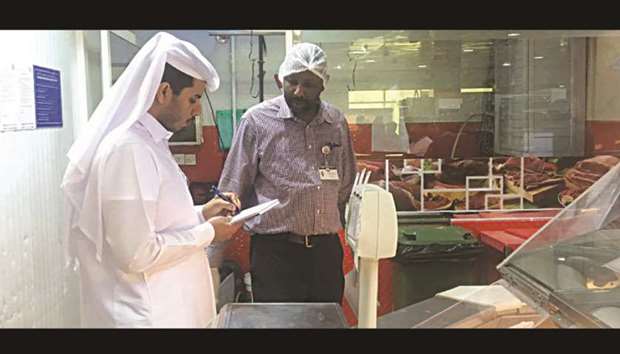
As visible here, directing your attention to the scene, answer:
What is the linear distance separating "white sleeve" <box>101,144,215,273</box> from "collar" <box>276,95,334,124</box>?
2.75ft

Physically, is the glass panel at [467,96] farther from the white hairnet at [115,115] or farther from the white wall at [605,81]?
the white hairnet at [115,115]

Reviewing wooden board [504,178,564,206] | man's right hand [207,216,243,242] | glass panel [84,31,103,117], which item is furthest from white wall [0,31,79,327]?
wooden board [504,178,564,206]

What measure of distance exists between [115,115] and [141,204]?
0.73ft

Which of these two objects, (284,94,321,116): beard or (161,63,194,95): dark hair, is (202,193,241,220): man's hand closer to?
(161,63,194,95): dark hair

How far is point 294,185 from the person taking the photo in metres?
2.04

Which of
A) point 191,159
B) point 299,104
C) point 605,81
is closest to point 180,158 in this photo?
point 191,159

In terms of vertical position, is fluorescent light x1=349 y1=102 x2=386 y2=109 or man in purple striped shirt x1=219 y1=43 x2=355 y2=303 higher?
fluorescent light x1=349 y1=102 x2=386 y2=109

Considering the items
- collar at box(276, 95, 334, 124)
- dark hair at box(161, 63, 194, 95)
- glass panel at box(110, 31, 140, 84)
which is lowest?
collar at box(276, 95, 334, 124)

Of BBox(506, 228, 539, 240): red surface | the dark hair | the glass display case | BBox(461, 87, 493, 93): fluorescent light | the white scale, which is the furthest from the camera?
BBox(461, 87, 493, 93): fluorescent light

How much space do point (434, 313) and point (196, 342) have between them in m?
0.86

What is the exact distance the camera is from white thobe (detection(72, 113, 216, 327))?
4.17 feet

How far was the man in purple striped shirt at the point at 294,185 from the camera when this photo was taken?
80.0 inches

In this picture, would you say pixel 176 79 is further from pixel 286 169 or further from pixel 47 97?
pixel 47 97

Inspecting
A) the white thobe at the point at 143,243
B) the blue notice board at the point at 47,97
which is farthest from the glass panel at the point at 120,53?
the white thobe at the point at 143,243
